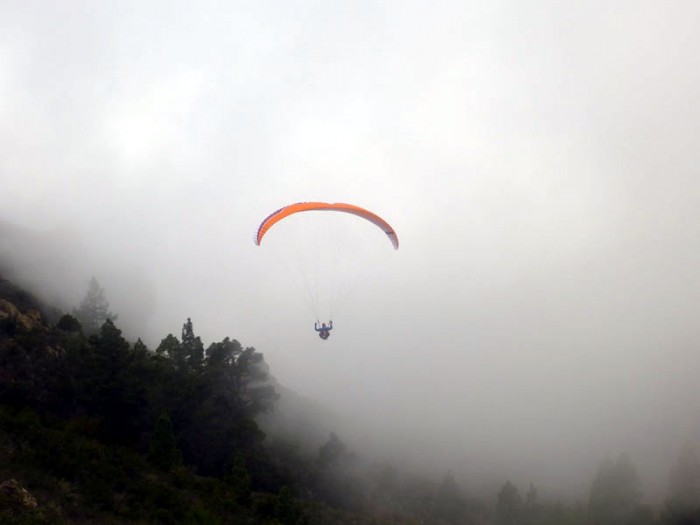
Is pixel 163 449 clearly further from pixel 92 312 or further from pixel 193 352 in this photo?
pixel 92 312

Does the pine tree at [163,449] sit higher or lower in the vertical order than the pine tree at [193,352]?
lower

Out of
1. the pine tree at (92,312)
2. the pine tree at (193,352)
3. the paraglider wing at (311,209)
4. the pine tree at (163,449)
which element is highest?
the paraglider wing at (311,209)

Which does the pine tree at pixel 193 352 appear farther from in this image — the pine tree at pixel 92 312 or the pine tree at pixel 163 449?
the pine tree at pixel 92 312

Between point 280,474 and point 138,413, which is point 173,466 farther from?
point 280,474

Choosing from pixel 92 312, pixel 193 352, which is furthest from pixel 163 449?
pixel 92 312


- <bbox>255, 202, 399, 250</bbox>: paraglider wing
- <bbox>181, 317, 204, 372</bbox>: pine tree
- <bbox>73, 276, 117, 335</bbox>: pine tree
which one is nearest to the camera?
<bbox>255, 202, 399, 250</bbox>: paraglider wing

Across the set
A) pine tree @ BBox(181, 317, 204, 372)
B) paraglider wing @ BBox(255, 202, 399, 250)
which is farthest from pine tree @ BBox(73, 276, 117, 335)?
paraglider wing @ BBox(255, 202, 399, 250)

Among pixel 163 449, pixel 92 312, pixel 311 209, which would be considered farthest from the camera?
pixel 92 312

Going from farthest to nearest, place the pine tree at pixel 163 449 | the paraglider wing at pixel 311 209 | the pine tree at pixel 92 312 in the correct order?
the pine tree at pixel 92 312 → the paraglider wing at pixel 311 209 → the pine tree at pixel 163 449

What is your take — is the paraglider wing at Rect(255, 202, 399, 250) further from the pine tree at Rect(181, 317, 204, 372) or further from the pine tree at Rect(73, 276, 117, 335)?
the pine tree at Rect(73, 276, 117, 335)

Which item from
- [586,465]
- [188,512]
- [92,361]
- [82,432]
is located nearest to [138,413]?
[92,361]

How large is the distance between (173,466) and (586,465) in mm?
167579

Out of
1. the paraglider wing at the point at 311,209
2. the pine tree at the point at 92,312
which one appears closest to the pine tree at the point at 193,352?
the paraglider wing at the point at 311,209

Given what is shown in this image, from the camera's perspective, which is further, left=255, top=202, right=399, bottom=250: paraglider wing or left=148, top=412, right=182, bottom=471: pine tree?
left=255, top=202, right=399, bottom=250: paraglider wing
